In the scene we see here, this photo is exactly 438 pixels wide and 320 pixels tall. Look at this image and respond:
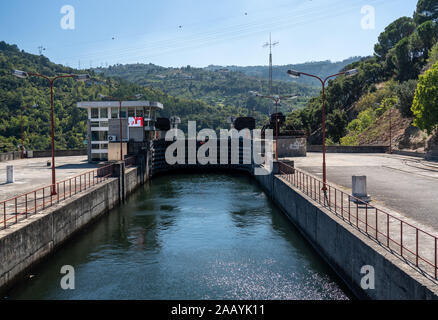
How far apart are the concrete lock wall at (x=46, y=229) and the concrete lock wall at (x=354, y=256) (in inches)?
541

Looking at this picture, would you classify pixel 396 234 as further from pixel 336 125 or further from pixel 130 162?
pixel 336 125

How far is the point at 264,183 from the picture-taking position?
4278 cm

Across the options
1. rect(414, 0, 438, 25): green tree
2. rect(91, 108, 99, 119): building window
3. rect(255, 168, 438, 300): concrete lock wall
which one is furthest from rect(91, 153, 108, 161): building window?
rect(414, 0, 438, 25): green tree

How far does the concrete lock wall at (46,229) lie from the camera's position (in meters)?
16.0

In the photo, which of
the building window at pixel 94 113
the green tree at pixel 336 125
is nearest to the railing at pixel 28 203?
the building window at pixel 94 113

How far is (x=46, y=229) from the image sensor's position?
19828mm

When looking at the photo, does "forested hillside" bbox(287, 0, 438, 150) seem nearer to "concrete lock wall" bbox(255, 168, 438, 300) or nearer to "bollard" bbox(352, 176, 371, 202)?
"bollard" bbox(352, 176, 371, 202)

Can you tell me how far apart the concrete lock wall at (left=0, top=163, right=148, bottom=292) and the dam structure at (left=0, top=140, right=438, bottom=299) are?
48 mm

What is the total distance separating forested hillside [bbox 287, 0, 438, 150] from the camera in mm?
60812
